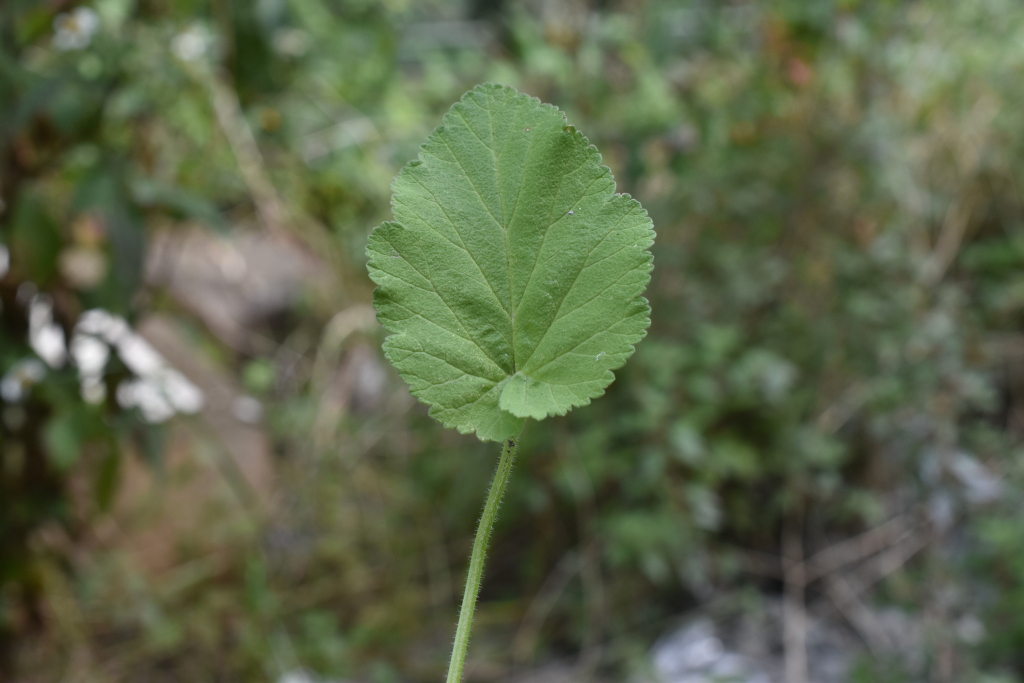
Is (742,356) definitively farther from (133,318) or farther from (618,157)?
(133,318)

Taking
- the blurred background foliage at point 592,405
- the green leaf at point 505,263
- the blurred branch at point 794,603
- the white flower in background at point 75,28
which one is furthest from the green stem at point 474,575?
the blurred branch at point 794,603

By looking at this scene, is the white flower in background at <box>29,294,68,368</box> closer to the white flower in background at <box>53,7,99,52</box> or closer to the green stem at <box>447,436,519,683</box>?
the white flower in background at <box>53,7,99,52</box>

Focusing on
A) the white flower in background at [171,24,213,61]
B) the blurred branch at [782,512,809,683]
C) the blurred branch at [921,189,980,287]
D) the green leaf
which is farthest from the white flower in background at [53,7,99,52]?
the blurred branch at [921,189,980,287]

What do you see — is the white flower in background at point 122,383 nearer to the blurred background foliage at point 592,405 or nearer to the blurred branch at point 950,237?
the blurred background foliage at point 592,405

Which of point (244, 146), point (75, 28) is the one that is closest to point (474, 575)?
point (75, 28)

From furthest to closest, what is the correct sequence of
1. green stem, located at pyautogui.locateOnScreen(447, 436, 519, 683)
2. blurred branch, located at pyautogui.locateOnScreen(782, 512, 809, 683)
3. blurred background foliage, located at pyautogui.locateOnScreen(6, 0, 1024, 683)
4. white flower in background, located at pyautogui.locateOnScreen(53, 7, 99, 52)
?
blurred branch, located at pyautogui.locateOnScreen(782, 512, 809, 683), blurred background foliage, located at pyautogui.locateOnScreen(6, 0, 1024, 683), white flower in background, located at pyautogui.locateOnScreen(53, 7, 99, 52), green stem, located at pyautogui.locateOnScreen(447, 436, 519, 683)

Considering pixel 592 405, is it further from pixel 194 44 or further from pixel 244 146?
pixel 194 44
